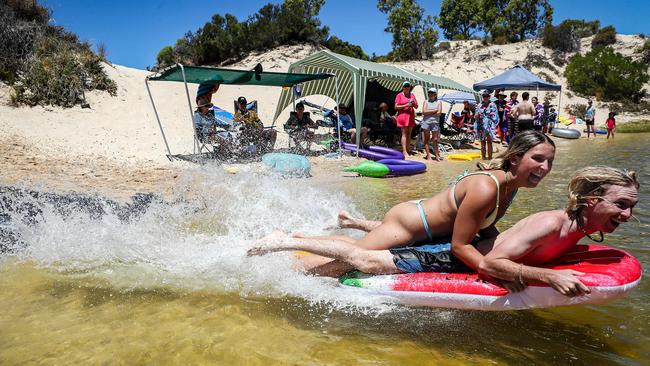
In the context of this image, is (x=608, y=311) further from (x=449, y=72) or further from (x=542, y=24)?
(x=542, y=24)

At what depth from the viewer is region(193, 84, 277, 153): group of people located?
949cm

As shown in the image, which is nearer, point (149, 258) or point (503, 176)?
point (503, 176)

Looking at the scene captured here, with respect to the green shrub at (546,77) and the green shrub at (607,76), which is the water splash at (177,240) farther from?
the green shrub at (546,77)

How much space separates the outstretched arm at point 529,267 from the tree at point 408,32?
33.6 m

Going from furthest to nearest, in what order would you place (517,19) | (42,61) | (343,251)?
(517,19) → (42,61) → (343,251)

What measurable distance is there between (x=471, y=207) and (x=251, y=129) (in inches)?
325

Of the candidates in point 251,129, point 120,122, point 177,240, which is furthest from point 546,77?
point 177,240

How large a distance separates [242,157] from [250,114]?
3.68 feet

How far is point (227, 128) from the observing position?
9.98 m

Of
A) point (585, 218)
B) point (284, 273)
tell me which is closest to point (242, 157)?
point (284, 273)

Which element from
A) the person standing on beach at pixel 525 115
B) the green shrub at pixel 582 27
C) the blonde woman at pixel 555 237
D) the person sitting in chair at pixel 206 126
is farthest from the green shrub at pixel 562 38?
the blonde woman at pixel 555 237

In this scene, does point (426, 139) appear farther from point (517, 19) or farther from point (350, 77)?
point (517, 19)

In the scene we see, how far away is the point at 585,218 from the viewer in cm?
240

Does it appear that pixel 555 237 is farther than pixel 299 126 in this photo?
No
